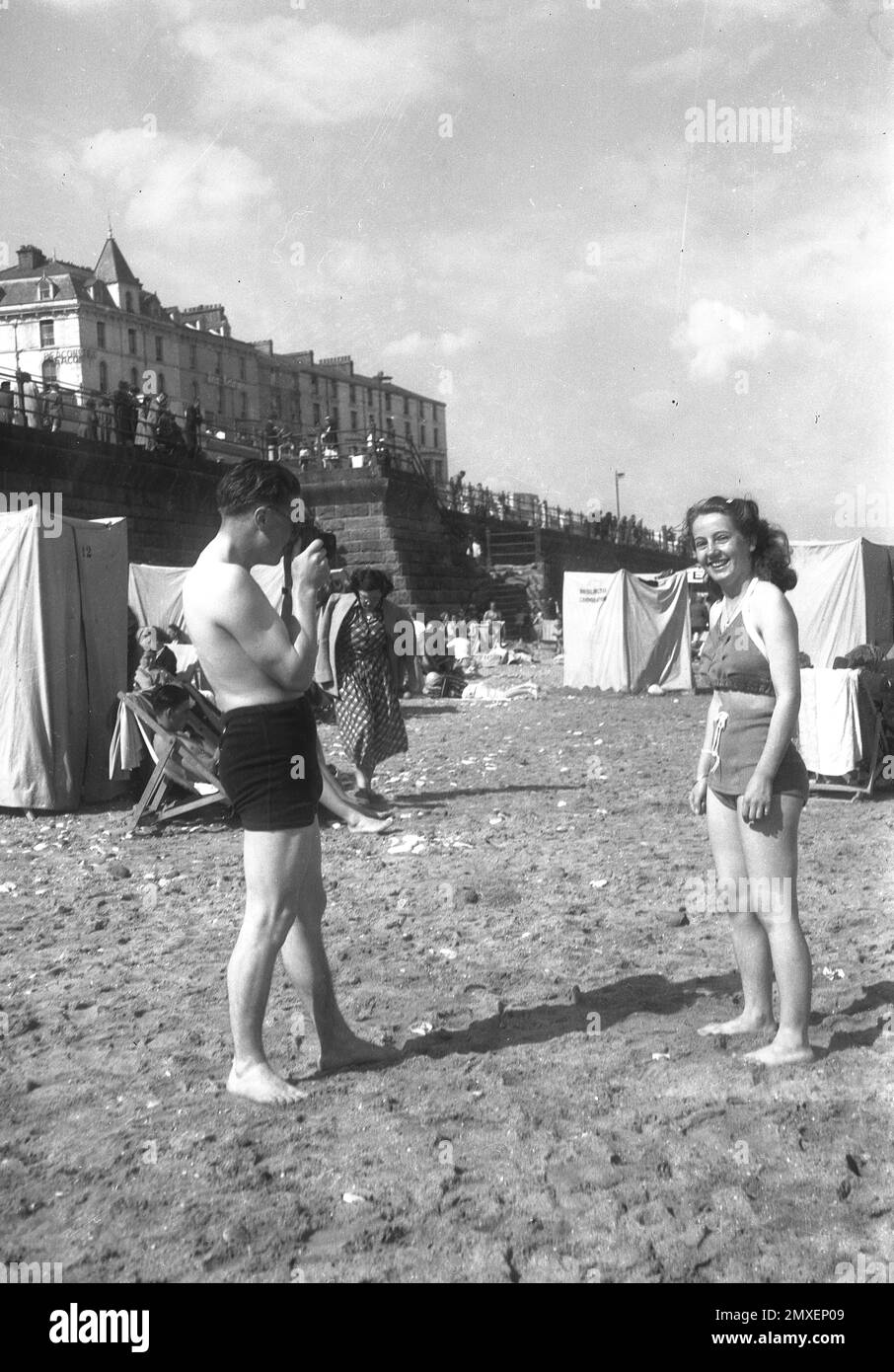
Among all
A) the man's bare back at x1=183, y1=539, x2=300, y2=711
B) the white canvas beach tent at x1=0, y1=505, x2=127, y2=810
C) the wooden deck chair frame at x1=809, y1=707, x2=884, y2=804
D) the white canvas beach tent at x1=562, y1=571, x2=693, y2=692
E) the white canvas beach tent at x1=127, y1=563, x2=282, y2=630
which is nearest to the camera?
the man's bare back at x1=183, y1=539, x2=300, y2=711

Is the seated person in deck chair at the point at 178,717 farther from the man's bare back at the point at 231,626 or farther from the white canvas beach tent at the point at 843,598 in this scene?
the white canvas beach tent at the point at 843,598

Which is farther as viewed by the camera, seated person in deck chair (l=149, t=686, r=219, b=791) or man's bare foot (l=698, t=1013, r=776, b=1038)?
seated person in deck chair (l=149, t=686, r=219, b=791)

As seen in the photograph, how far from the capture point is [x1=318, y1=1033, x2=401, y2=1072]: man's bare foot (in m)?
3.97

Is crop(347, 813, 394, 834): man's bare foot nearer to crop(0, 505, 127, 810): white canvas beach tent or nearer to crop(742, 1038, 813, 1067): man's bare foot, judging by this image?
crop(0, 505, 127, 810): white canvas beach tent

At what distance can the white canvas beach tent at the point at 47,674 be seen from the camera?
31.9ft

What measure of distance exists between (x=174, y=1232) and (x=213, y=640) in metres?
1.45

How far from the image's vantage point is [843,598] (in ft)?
50.6

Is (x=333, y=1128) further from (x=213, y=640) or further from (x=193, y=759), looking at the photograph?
(x=193, y=759)

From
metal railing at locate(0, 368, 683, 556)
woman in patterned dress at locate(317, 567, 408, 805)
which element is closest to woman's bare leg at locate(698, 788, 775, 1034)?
woman in patterned dress at locate(317, 567, 408, 805)

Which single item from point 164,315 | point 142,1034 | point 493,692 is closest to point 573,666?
point 493,692

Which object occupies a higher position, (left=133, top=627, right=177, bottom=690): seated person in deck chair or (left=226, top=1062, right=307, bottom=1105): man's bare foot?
(left=133, top=627, right=177, bottom=690): seated person in deck chair

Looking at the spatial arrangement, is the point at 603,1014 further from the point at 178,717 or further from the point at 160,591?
the point at 160,591

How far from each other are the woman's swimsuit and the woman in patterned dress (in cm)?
542

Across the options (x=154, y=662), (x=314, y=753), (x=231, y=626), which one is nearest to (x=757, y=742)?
(x=314, y=753)
